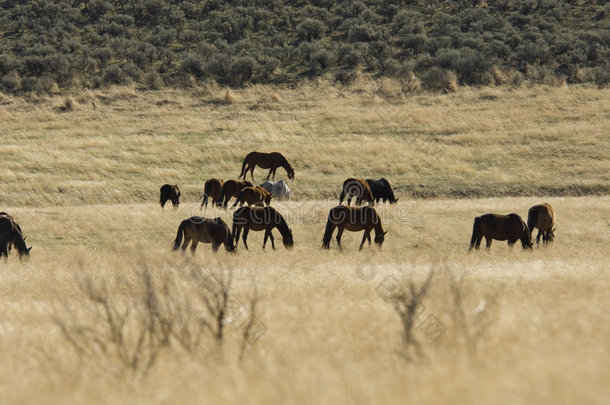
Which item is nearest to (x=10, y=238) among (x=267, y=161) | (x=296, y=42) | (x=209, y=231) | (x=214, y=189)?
(x=209, y=231)

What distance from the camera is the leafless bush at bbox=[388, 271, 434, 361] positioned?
28.6ft

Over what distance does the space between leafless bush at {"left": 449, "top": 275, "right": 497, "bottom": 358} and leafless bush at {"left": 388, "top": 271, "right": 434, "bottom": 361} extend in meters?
0.47

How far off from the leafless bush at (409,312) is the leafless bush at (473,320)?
1.54 ft

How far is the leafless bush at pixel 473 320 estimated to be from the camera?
29.2ft

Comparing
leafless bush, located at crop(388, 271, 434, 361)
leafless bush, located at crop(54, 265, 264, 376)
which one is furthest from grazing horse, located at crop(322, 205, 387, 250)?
leafless bush, located at crop(54, 265, 264, 376)

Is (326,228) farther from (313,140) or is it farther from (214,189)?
(313,140)

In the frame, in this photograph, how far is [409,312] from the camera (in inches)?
390

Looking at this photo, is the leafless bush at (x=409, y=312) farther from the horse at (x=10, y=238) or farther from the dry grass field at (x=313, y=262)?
the horse at (x=10, y=238)

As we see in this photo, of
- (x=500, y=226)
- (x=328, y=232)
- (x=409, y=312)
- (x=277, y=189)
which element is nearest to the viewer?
(x=409, y=312)

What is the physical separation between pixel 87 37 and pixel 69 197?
40.3 metres

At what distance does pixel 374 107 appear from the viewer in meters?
47.9

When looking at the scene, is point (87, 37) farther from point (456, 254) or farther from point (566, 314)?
point (566, 314)

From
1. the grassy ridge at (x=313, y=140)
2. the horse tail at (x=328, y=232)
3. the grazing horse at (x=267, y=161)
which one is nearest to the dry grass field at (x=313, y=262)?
the grassy ridge at (x=313, y=140)

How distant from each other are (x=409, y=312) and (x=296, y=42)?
56981mm
